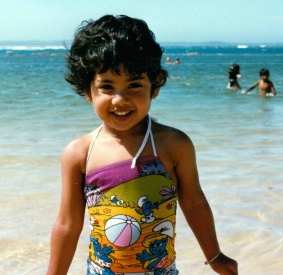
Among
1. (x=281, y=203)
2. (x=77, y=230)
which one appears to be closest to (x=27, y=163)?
(x=281, y=203)

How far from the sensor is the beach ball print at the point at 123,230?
1932 mm

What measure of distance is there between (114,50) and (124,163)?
1.32 ft

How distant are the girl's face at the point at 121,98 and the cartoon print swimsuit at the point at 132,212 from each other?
4.5 inches

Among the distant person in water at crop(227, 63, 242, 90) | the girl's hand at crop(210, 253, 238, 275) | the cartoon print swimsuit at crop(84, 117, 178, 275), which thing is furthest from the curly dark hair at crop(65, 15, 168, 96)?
the distant person in water at crop(227, 63, 242, 90)

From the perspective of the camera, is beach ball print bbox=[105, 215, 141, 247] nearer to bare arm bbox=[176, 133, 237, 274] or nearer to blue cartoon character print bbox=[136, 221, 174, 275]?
blue cartoon character print bbox=[136, 221, 174, 275]

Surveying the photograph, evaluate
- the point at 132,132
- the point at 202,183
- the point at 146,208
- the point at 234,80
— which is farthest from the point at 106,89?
the point at 234,80

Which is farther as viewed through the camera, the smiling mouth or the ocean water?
the ocean water

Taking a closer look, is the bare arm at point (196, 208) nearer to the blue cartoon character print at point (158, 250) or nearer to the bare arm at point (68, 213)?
the blue cartoon character print at point (158, 250)

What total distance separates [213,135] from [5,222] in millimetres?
3959

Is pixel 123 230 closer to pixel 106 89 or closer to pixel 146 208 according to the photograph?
pixel 146 208

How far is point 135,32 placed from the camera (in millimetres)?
1961

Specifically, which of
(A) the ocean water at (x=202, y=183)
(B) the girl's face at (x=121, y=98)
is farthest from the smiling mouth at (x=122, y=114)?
(A) the ocean water at (x=202, y=183)

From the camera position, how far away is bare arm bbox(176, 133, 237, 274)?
6.70ft

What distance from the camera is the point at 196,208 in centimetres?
211
